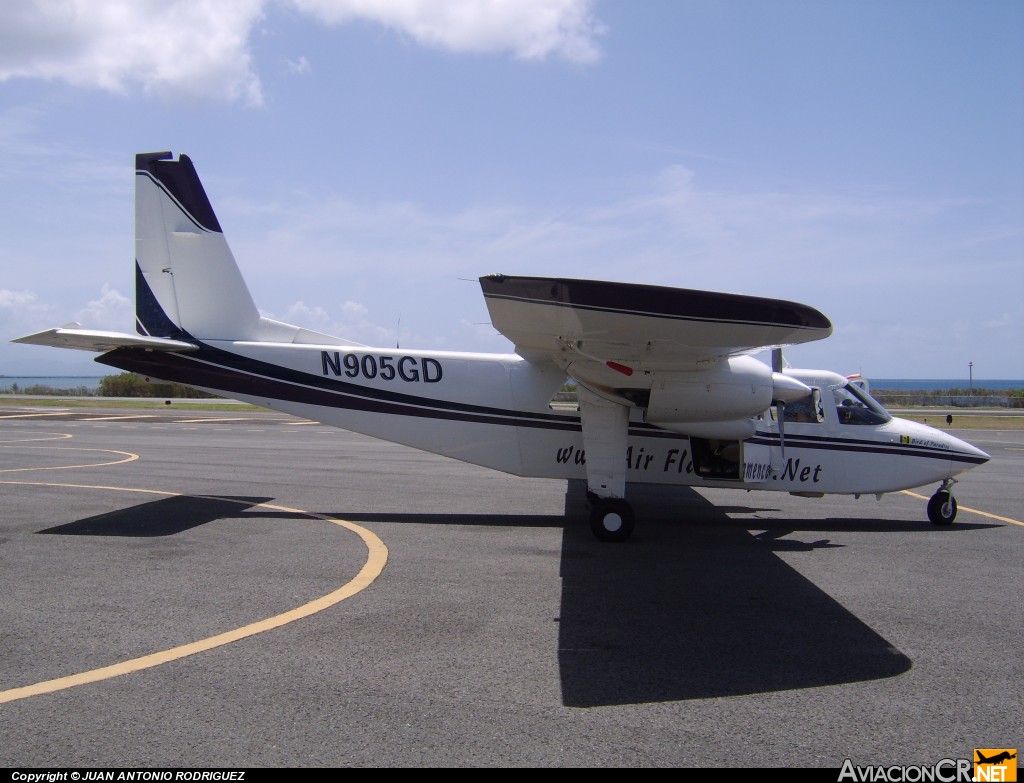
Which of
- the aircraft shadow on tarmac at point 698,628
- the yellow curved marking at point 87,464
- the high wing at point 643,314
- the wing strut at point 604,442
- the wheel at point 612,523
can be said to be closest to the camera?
the aircraft shadow on tarmac at point 698,628

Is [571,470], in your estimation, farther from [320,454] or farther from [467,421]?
[320,454]

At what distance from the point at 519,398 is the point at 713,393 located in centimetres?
277

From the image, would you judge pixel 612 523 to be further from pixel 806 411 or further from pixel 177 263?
pixel 177 263

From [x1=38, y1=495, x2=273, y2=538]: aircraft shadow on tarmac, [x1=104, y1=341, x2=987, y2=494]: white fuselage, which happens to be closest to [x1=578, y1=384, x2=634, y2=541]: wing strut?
[x1=104, y1=341, x2=987, y2=494]: white fuselage

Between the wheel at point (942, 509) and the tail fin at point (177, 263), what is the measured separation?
10.4 m

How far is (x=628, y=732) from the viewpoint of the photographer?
14.3ft

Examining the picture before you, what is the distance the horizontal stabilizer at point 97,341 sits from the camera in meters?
9.77

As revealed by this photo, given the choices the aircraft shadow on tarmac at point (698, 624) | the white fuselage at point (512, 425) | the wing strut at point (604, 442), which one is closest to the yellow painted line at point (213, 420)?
the white fuselage at point (512, 425)

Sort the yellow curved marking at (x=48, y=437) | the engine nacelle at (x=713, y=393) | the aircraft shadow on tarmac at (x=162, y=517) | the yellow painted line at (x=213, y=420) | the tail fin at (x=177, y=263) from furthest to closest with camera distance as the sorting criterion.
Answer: the yellow painted line at (x=213, y=420) → the yellow curved marking at (x=48, y=437) → the tail fin at (x=177, y=263) → the engine nacelle at (x=713, y=393) → the aircraft shadow on tarmac at (x=162, y=517)

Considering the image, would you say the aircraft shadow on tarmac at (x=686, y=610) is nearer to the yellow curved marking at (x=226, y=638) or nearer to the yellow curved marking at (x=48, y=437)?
the yellow curved marking at (x=226, y=638)

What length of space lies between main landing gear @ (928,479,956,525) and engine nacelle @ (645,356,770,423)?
3.24 m

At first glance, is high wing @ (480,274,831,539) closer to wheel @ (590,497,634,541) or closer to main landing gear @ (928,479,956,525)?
wheel @ (590,497,634,541)

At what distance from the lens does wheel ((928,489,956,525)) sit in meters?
11.3

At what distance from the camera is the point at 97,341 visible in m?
10.3
